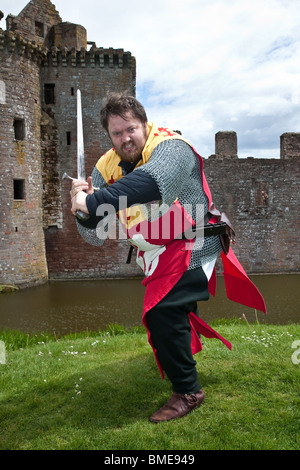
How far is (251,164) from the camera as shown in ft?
48.6

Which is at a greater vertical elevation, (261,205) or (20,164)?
(20,164)

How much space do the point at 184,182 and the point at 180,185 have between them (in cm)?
6

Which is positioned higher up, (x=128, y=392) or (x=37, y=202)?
(x=37, y=202)

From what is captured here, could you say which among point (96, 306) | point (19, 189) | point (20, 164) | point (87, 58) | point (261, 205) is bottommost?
point (96, 306)

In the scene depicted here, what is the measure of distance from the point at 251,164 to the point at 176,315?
12.9 m

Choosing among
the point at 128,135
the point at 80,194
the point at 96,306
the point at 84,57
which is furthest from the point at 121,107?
the point at 84,57

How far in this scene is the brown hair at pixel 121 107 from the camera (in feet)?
8.75

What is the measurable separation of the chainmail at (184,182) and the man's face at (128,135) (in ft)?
0.62

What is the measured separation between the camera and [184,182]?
105 inches

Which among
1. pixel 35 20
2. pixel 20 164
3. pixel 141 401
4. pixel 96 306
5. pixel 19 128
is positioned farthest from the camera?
pixel 35 20

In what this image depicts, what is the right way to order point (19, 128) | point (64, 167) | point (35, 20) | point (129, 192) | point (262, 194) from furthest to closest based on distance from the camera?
point (262, 194)
point (35, 20)
point (64, 167)
point (19, 128)
point (129, 192)

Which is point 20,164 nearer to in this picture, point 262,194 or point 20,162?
point 20,162
